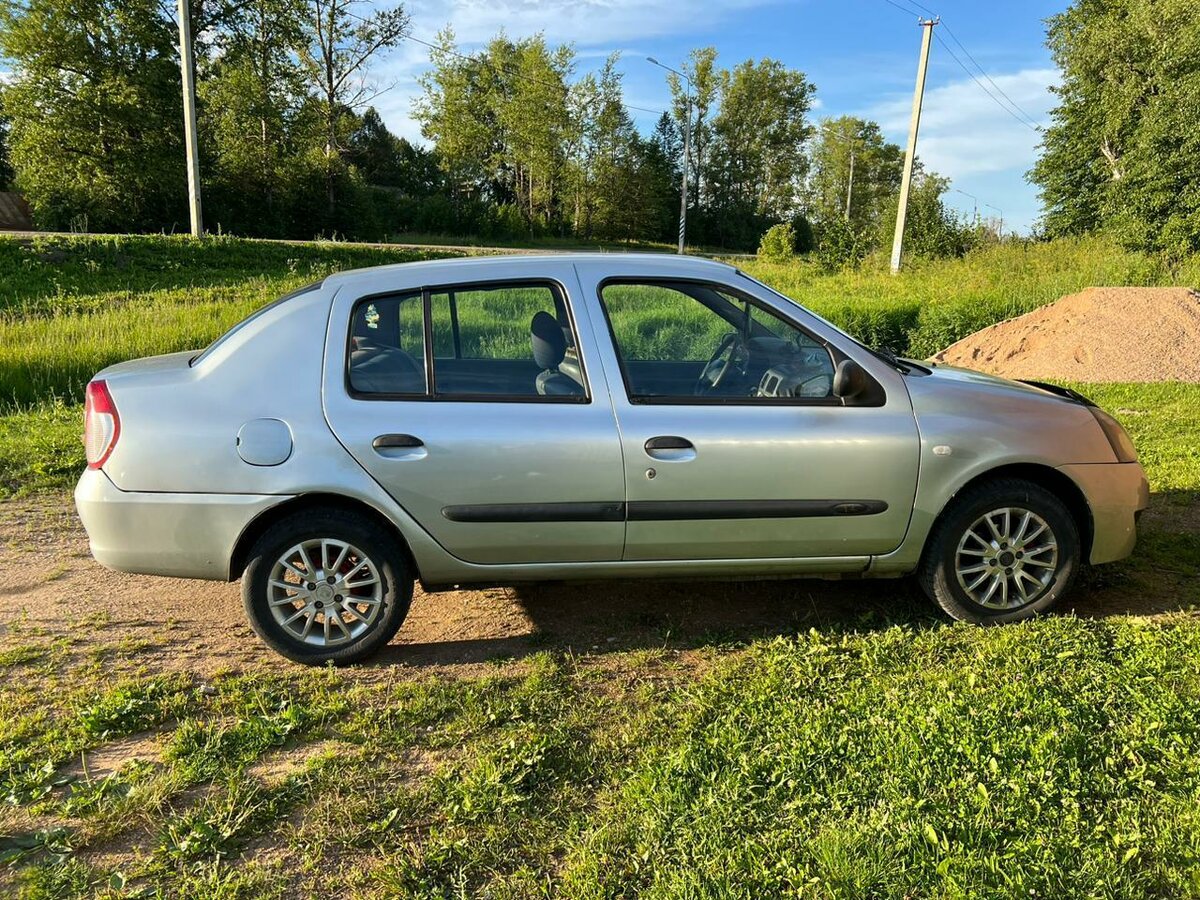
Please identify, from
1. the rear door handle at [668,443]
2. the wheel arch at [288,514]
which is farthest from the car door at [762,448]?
the wheel arch at [288,514]

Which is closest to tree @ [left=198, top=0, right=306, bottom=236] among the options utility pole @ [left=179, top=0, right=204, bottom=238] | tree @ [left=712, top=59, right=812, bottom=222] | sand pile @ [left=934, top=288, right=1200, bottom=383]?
utility pole @ [left=179, top=0, right=204, bottom=238]

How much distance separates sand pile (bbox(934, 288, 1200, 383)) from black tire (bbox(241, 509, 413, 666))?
10.8 metres

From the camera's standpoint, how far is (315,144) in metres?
33.0

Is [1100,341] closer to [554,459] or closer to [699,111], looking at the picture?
[554,459]

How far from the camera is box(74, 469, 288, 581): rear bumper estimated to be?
3.31 m

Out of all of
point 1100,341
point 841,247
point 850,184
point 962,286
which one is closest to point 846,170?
point 850,184

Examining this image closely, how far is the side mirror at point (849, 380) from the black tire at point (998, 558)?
73 centimetres

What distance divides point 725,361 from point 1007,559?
1611mm

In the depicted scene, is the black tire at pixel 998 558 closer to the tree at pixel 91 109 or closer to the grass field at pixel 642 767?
the grass field at pixel 642 767

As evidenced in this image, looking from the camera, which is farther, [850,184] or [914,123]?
[850,184]

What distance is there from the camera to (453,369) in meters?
3.64

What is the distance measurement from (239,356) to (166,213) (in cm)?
2945

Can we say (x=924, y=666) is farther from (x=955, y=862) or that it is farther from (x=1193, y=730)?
(x=955, y=862)

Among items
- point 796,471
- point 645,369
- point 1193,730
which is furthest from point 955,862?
point 645,369
